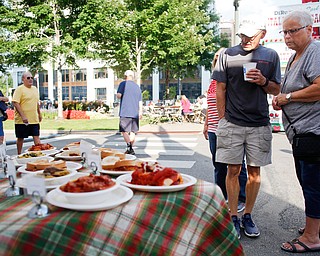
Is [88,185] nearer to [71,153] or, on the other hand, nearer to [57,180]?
[57,180]

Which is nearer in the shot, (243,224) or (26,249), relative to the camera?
(26,249)

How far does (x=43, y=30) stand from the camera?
64.7 feet

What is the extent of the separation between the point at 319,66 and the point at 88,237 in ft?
7.69

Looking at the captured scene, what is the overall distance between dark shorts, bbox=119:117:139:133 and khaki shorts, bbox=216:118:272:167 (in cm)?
502

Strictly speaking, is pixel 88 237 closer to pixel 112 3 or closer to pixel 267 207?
pixel 267 207

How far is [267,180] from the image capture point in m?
6.10

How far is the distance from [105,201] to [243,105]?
1945 mm

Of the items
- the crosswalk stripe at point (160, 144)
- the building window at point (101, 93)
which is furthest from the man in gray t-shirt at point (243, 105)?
the building window at point (101, 93)

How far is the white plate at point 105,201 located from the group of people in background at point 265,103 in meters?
1.69

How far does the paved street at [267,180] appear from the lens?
3.49 metres

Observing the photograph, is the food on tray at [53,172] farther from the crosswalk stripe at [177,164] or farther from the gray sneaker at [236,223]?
the crosswalk stripe at [177,164]

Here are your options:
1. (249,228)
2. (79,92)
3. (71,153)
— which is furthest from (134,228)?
(79,92)

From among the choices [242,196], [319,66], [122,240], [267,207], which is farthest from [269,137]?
[122,240]

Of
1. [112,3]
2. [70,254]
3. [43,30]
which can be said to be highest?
[112,3]
